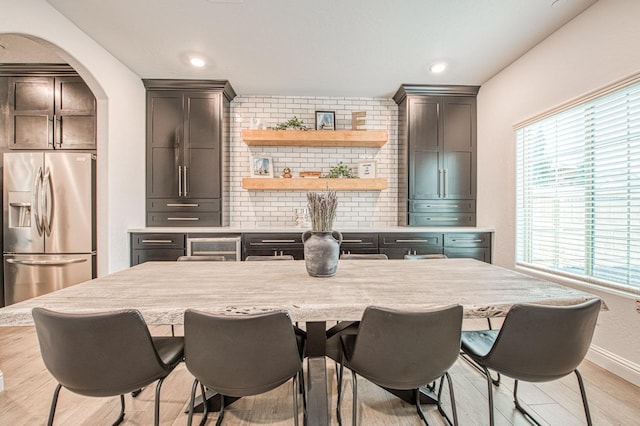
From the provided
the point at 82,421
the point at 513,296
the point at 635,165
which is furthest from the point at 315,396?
the point at 635,165

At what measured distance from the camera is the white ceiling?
2.10m

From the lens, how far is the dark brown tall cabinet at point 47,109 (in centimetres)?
293

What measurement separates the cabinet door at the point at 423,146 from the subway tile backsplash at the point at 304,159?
0.36 metres

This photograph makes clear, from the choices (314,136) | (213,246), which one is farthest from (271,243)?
(314,136)

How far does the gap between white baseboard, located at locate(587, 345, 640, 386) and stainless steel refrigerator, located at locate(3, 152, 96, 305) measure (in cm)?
440

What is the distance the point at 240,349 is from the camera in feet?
3.08

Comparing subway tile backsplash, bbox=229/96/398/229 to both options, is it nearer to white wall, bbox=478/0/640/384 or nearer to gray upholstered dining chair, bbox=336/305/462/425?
white wall, bbox=478/0/640/384

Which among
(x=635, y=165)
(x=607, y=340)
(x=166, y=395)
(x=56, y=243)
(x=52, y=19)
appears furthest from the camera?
(x=56, y=243)

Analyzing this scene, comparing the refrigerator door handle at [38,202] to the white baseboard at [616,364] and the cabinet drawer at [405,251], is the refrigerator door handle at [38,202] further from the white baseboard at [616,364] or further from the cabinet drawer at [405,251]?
the white baseboard at [616,364]

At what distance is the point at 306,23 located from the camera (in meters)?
2.29

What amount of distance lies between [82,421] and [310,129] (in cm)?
334

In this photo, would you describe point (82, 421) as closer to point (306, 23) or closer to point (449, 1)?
point (306, 23)

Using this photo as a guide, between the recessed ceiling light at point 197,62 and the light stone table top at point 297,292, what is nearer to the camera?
the light stone table top at point 297,292

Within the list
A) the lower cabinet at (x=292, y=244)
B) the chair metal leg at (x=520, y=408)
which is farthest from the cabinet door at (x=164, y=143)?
the chair metal leg at (x=520, y=408)
